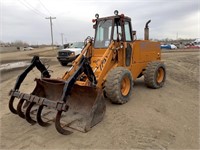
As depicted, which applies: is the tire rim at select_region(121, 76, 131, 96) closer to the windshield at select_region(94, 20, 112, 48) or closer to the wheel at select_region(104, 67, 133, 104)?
the wheel at select_region(104, 67, 133, 104)

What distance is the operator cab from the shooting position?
687 cm

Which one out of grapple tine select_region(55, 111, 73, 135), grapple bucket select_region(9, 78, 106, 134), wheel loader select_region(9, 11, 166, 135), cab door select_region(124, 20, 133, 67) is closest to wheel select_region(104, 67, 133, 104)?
wheel loader select_region(9, 11, 166, 135)

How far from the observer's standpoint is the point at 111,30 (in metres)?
6.88

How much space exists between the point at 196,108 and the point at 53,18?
50.0 metres

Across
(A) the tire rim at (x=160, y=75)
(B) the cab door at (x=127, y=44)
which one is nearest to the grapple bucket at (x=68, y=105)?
(B) the cab door at (x=127, y=44)

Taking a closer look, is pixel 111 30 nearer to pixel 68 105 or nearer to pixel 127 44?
pixel 127 44

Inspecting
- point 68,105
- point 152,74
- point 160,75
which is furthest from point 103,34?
point 68,105

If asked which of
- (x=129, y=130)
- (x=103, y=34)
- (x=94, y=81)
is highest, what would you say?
(x=103, y=34)

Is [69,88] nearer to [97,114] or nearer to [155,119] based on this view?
[97,114]

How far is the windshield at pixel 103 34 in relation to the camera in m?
7.00

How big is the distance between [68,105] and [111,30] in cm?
303

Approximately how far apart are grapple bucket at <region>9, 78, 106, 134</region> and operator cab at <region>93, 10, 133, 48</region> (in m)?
2.22

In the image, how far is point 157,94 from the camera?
24.9ft

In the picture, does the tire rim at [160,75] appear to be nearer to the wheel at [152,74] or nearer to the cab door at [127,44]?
the wheel at [152,74]
